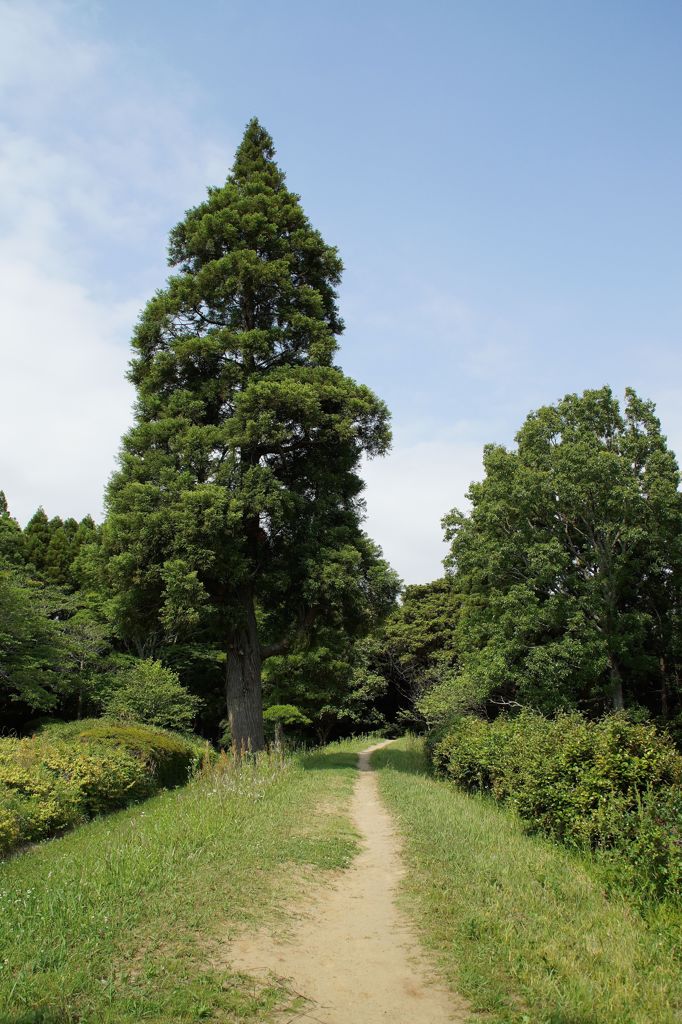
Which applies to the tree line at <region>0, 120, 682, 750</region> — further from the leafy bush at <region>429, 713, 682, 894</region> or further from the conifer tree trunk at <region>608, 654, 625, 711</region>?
the leafy bush at <region>429, 713, 682, 894</region>

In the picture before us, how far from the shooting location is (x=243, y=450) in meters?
15.9

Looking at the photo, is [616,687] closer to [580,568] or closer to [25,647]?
[580,568]

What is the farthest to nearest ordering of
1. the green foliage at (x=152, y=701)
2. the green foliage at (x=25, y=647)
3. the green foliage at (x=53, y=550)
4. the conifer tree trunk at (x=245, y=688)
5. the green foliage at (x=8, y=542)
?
the green foliage at (x=53, y=550)
the green foliage at (x=8, y=542)
the green foliage at (x=152, y=701)
the green foliage at (x=25, y=647)
the conifer tree trunk at (x=245, y=688)

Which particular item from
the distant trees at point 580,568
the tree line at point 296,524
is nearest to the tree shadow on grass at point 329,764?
the tree line at point 296,524

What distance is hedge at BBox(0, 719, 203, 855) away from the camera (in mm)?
8586

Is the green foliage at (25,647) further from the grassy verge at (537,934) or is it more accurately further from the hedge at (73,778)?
the grassy verge at (537,934)

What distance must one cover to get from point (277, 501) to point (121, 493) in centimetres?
357

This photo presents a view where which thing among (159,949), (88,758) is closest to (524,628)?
(88,758)

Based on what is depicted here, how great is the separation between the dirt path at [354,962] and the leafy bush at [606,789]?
2199mm

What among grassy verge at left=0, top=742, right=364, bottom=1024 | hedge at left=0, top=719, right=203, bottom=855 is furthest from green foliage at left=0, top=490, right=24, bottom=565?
grassy verge at left=0, top=742, right=364, bottom=1024

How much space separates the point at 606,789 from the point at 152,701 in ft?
64.6

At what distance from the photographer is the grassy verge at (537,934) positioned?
3.53m

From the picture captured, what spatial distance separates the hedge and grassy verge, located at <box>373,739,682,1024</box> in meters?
5.10

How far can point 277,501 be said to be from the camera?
14.4 meters
